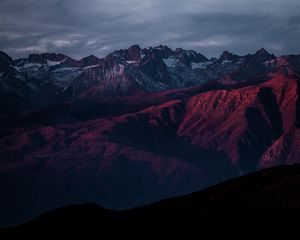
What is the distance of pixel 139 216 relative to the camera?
91.2 meters

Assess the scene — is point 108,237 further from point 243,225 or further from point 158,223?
point 243,225

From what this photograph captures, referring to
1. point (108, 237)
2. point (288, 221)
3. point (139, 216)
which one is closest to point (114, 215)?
point (139, 216)

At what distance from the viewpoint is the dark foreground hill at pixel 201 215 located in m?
79.7

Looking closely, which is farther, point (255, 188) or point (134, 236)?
point (255, 188)

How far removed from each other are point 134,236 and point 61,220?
13535 millimetres

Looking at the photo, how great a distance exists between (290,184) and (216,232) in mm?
21546

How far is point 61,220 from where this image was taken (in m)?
87.9

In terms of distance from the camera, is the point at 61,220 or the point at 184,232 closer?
the point at 184,232

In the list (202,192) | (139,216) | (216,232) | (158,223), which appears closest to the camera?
(216,232)

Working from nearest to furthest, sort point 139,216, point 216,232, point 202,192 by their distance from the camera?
point 216,232 < point 139,216 < point 202,192

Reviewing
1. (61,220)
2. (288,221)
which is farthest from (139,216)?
(288,221)

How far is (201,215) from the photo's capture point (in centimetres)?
8638

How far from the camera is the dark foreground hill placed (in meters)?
79.7

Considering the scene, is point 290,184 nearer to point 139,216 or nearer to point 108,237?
point 139,216
